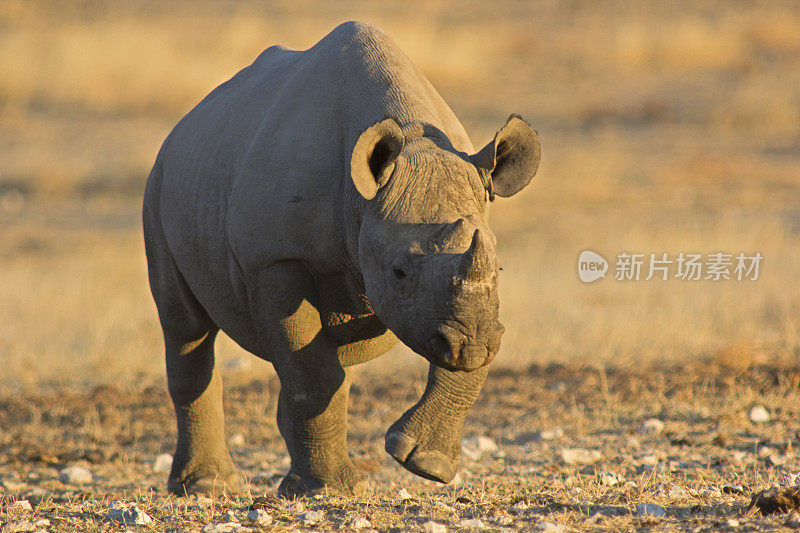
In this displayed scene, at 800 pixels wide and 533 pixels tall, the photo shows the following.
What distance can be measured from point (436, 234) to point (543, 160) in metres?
15.4

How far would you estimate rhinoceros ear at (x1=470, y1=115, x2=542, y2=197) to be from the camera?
190 inches

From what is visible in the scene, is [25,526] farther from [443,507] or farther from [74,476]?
[74,476]

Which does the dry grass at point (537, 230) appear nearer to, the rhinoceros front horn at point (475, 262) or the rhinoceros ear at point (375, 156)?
the rhinoceros front horn at point (475, 262)

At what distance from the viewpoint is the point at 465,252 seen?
420 centimetres

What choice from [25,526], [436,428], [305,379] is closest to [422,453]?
[436,428]

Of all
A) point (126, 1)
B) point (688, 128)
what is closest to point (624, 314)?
point (688, 128)

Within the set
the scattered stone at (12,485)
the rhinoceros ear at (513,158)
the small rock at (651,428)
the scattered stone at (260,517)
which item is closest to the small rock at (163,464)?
the scattered stone at (12,485)

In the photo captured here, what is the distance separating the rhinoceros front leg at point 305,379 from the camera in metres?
5.14

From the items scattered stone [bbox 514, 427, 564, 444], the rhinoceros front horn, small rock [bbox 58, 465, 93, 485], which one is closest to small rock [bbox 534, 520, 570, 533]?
the rhinoceros front horn

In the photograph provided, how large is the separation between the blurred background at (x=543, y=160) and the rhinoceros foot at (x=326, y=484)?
165 inches

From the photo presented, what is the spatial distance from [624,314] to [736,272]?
1968 mm

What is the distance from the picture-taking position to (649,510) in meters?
4.70

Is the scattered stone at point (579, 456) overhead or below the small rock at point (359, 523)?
overhead

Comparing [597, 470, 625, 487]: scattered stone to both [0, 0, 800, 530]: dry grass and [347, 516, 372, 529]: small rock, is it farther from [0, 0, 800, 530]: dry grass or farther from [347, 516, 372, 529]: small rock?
[347, 516, 372, 529]: small rock
